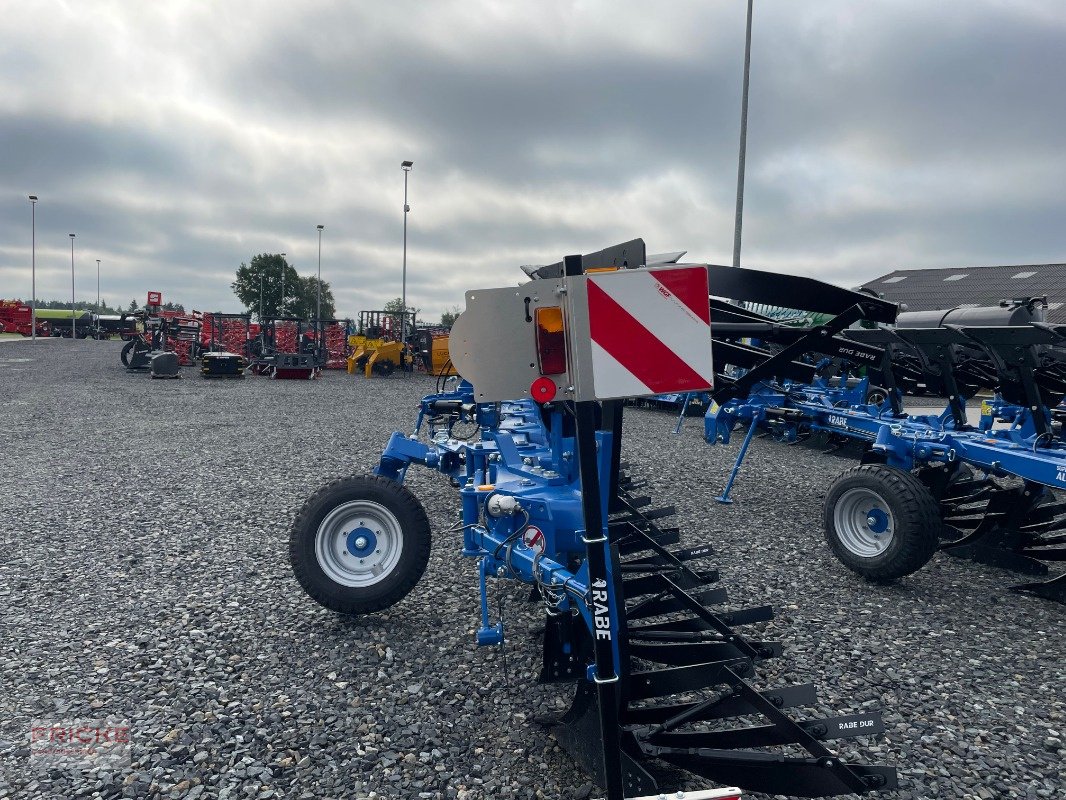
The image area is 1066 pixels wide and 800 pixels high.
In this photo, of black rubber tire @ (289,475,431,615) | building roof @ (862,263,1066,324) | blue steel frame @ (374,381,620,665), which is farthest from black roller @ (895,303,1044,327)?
building roof @ (862,263,1066,324)

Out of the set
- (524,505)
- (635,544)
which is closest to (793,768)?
(524,505)

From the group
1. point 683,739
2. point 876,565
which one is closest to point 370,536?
point 683,739

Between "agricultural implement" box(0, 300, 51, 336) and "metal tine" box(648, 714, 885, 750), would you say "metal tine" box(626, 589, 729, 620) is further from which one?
"agricultural implement" box(0, 300, 51, 336)

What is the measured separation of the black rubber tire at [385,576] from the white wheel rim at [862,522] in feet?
10.7

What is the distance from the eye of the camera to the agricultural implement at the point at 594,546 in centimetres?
211

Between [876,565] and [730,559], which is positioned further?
[730,559]

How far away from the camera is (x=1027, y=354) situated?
17.3 feet

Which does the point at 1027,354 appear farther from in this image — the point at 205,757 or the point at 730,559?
the point at 205,757

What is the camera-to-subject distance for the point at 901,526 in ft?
15.8

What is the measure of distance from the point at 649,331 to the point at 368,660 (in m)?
2.52

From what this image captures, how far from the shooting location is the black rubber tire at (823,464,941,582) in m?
4.77

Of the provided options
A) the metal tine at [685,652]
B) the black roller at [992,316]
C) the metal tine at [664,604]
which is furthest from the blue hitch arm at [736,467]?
the metal tine at [685,652]

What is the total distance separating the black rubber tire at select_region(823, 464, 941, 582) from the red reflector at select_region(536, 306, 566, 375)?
375 centimetres

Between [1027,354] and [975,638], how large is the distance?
91.5 inches
